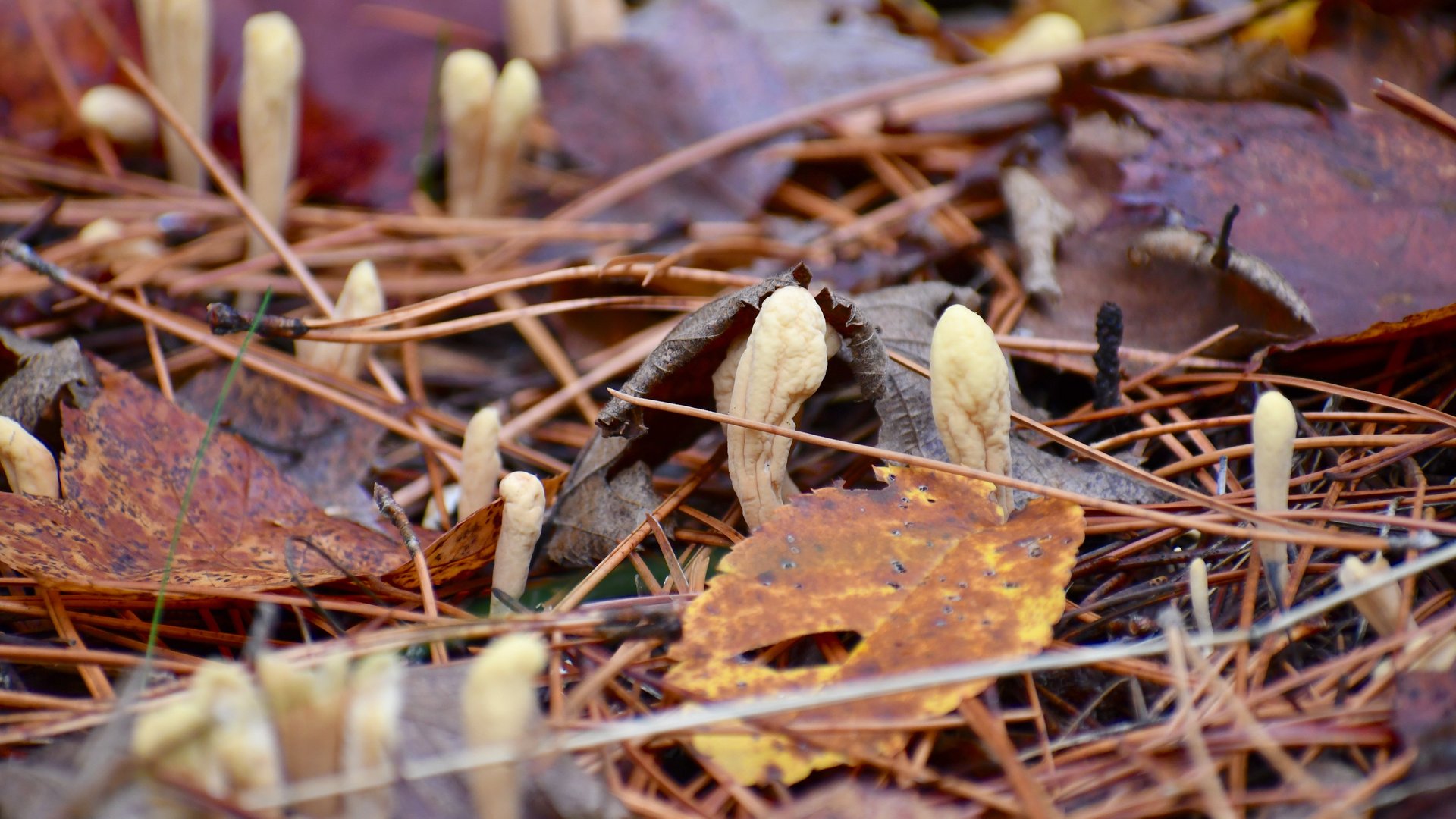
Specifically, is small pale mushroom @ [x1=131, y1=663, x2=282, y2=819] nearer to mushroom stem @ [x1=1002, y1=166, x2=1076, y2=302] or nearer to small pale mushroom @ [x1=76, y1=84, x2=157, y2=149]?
mushroom stem @ [x1=1002, y1=166, x2=1076, y2=302]

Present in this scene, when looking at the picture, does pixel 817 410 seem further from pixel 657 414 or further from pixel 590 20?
pixel 590 20

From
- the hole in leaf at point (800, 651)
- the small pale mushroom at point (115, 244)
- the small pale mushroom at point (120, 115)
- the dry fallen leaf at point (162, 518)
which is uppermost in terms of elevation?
the small pale mushroom at point (120, 115)

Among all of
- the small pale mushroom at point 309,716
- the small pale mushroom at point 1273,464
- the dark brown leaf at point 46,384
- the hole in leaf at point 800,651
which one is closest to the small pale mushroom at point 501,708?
the small pale mushroom at point 309,716

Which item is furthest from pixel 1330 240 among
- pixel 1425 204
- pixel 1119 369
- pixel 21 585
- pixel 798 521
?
→ pixel 21 585

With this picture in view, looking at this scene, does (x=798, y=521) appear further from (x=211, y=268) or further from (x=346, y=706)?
(x=211, y=268)

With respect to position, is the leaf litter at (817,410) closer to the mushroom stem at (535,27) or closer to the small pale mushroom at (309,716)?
the small pale mushroom at (309,716)

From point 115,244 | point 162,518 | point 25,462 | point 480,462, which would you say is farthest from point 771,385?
point 115,244
